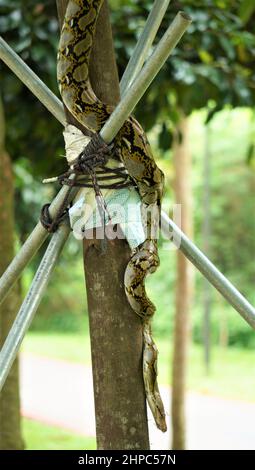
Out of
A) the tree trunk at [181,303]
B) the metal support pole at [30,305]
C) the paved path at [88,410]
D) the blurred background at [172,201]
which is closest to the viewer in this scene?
the metal support pole at [30,305]

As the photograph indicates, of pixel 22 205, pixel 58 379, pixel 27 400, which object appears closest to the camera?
pixel 22 205

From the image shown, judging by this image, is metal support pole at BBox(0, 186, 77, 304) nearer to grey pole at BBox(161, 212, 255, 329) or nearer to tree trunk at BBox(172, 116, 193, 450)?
grey pole at BBox(161, 212, 255, 329)

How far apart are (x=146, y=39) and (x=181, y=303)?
5.36 meters

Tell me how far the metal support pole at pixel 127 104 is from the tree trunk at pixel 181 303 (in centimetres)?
475

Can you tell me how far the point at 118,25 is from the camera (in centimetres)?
440

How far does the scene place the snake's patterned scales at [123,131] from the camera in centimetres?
215

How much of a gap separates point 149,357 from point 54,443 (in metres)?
6.65

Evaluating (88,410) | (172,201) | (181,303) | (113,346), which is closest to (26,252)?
(113,346)

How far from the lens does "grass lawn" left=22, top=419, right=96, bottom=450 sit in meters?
8.11

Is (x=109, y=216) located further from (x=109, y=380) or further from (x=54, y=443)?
(x=54, y=443)

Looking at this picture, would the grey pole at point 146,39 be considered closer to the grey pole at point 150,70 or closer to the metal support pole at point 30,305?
the grey pole at point 150,70

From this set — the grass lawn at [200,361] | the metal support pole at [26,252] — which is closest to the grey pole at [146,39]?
the metal support pole at [26,252]

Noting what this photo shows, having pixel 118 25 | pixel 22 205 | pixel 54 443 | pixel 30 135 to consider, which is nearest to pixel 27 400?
pixel 54 443

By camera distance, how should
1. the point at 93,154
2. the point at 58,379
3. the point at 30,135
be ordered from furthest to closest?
1. the point at 58,379
2. the point at 30,135
3. the point at 93,154
